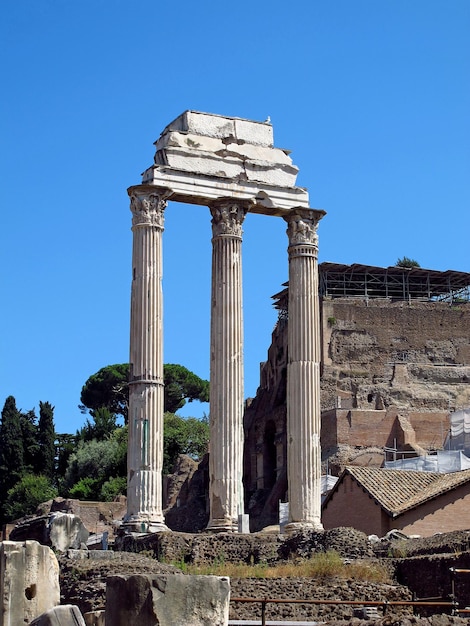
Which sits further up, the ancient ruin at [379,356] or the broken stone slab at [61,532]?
the ancient ruin at [379,356]

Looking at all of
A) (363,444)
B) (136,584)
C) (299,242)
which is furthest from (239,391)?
(363,444)

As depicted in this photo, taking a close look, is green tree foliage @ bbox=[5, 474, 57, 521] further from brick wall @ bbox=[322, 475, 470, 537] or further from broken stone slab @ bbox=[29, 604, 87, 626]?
broken stone slab @ bbox=[29, 604, 87, 626]

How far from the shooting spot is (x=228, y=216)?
24.8 meters

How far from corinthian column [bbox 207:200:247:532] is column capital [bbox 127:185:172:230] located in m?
1.06

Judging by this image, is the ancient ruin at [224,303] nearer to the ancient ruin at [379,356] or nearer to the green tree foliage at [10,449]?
the ancient ruin at [379,356]

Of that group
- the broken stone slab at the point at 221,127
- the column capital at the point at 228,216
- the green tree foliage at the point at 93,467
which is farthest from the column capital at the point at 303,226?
the green tree foliage at the point at 93,467

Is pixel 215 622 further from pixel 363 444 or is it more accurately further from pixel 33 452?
pixel 33 452

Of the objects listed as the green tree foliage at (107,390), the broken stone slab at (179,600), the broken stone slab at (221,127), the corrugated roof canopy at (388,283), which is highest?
the corrugated roof canopy at (388,283)

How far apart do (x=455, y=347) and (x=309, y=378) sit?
123 feet

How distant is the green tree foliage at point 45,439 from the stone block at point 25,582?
160ft

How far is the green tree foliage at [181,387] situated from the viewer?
7438 cm

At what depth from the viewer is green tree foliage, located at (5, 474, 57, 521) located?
55219 millimetres

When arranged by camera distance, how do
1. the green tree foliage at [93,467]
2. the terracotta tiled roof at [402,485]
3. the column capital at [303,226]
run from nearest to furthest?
the column capital at [303,226] < the terracotta tiled roof at [402,485] < the green tree foliage at [93,467]

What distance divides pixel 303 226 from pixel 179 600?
16388 millimetres
